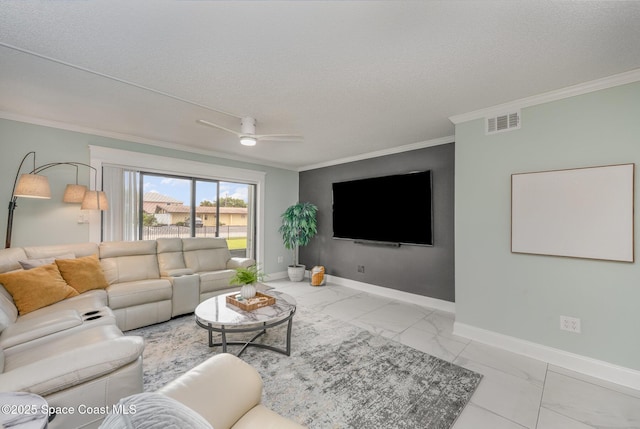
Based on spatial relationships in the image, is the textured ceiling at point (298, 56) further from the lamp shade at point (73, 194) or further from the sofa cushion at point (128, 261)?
the sofa cushion at point (128, 261)

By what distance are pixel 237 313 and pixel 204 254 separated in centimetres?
205

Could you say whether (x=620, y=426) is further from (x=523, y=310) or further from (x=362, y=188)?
(x=362, y=188)

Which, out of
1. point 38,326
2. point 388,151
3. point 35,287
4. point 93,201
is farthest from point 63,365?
point 388,151

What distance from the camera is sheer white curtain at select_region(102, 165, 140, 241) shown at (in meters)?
3.70

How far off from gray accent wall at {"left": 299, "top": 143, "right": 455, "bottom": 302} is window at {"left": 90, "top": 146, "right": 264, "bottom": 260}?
1.37 meters

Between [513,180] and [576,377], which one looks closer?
[576,377]

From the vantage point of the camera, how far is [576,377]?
7.23ft

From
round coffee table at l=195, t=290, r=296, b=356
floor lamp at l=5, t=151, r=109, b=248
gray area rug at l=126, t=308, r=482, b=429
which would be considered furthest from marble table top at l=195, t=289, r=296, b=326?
floor lamp at l=5, t=151, r=109, b=248

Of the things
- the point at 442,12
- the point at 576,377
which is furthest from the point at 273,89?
the point at 576,377

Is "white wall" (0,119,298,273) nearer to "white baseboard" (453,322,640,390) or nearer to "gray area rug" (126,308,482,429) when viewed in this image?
"gray area rug" (126,308,482,429)

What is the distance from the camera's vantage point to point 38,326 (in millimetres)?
1909

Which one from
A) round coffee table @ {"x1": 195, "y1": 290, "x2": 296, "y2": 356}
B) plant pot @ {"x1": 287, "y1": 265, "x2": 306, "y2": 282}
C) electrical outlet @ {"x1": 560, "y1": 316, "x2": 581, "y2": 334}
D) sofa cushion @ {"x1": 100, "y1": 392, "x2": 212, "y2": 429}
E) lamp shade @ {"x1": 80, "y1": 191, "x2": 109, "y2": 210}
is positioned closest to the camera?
sofa cushion @ {"x1": 100, "y1": 392, "x2": 212, "y2": 429}

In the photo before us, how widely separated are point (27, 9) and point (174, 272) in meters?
2.90

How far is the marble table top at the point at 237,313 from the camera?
7.27 ft
